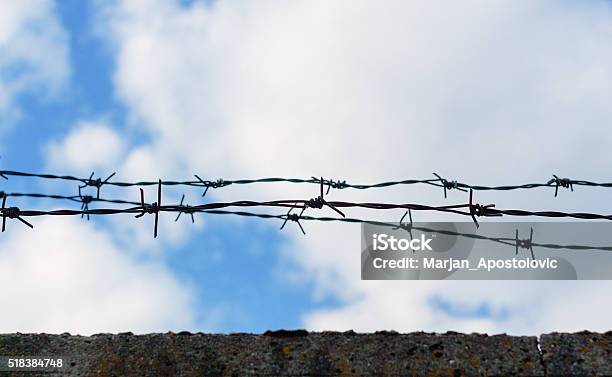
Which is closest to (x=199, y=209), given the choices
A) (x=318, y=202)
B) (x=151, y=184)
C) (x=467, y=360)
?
(x=151, y=184)

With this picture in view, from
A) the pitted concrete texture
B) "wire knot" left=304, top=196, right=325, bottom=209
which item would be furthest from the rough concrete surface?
"wire knot" left=304, top=196, right=325, bottom=209

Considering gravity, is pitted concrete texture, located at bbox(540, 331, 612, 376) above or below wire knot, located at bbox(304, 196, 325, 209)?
A: below

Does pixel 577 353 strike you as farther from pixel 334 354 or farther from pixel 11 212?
pixel 11 212

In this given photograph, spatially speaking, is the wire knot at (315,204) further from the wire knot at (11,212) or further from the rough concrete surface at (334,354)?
the wire knot at (11,212)

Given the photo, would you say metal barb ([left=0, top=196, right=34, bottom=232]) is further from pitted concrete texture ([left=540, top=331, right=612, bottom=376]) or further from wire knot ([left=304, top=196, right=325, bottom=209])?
pitted concrete texture ([left=540, top=331, right=612, bottom=376])

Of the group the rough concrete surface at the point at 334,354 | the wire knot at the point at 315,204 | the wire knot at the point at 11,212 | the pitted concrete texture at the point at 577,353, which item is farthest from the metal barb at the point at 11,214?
the pitted concrete texture at the point at 577,353

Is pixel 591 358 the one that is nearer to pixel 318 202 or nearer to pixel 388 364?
pixel 388 364

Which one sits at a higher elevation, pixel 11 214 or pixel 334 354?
pixel 11 214

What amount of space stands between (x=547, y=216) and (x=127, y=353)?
2112mm

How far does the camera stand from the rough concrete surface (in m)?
3.62

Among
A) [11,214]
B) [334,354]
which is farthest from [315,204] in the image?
[11,214]

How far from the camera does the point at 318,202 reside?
416 centimetres

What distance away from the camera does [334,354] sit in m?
3.70

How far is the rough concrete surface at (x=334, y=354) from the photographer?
3619 millimetres
